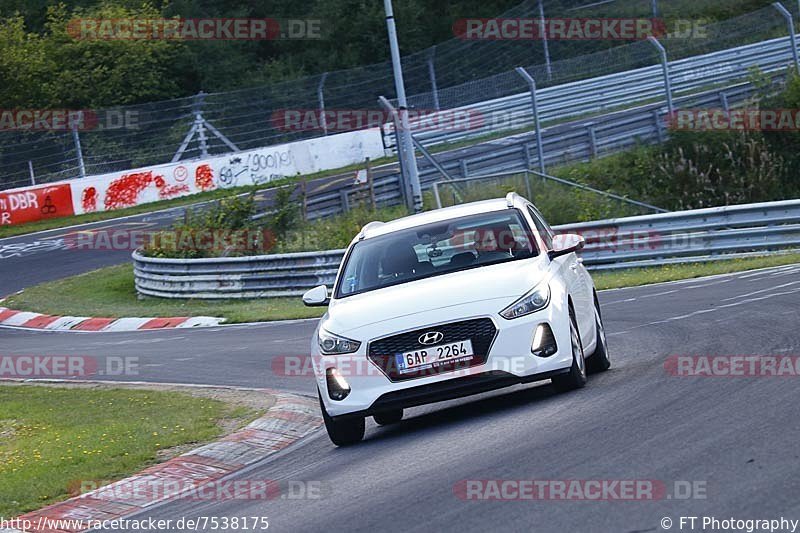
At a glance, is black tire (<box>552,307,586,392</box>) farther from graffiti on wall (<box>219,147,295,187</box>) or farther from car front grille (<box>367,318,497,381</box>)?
graffiti on wall (<box>219,147,295,187</box>)

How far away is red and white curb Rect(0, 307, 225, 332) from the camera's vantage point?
2362 cm

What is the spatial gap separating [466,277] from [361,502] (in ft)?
9.37

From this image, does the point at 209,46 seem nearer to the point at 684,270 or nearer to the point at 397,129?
the point at 397,129

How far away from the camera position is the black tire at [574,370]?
387 inches

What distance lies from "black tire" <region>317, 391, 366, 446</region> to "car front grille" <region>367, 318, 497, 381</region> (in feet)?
1.92

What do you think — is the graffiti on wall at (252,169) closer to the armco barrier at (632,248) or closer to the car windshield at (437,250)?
the armco barrier at (632,248)

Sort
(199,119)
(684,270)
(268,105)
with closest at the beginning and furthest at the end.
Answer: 1. (684,270)
2. (199,119)
3. (268,105)

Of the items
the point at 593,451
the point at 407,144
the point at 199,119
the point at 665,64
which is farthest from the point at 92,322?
the point at 593,451

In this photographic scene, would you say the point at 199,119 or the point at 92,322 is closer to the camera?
the point at 92,322

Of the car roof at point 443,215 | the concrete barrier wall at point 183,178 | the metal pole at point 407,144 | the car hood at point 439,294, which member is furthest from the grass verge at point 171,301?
the car hood at point 439,294

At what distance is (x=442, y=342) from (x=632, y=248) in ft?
43.8

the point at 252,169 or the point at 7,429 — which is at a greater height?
the point at 252,169

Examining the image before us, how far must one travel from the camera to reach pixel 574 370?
32.4ft

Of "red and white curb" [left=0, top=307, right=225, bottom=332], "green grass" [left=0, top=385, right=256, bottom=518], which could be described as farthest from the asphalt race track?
"red and white curb" [left=0, top=307, right=225, bottom=332]
